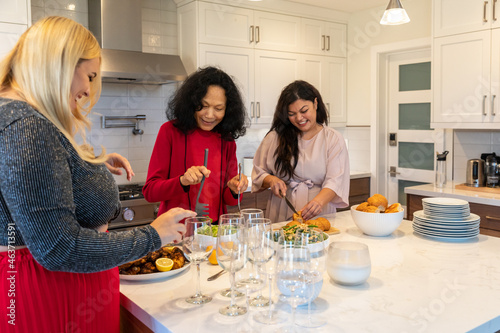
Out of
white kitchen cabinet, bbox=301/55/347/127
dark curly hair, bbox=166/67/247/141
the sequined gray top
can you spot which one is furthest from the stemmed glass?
white kitchen cabinet, bbox=301/55/347/127

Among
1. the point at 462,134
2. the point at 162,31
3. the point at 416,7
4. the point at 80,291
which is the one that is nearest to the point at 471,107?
the point at 462,134

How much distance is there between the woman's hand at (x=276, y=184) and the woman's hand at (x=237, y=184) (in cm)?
31

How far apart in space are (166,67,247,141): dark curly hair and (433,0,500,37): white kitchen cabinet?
2251mm

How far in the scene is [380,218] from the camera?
1.84 metres

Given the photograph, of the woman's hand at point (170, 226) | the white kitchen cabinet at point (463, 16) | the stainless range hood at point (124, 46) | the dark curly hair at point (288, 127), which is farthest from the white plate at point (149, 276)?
the white kitchen cabinet at point (463, 16)

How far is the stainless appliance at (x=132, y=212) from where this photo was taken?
3160 millimetres

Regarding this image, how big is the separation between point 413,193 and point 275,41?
1.87m

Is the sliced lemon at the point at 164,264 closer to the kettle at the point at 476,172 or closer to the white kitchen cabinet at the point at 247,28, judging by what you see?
the white kitchen cabinet at the point at 247,28

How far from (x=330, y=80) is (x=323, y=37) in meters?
0.44

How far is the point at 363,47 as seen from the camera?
4695mm

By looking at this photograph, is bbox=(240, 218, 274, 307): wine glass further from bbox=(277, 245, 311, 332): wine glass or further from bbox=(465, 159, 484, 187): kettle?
bbox=(465, 159, 484, 187): kettle

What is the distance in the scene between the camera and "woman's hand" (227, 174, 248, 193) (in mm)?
2014

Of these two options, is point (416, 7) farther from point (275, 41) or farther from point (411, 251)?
point (411, 251)

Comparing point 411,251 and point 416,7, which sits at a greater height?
point 416,7
